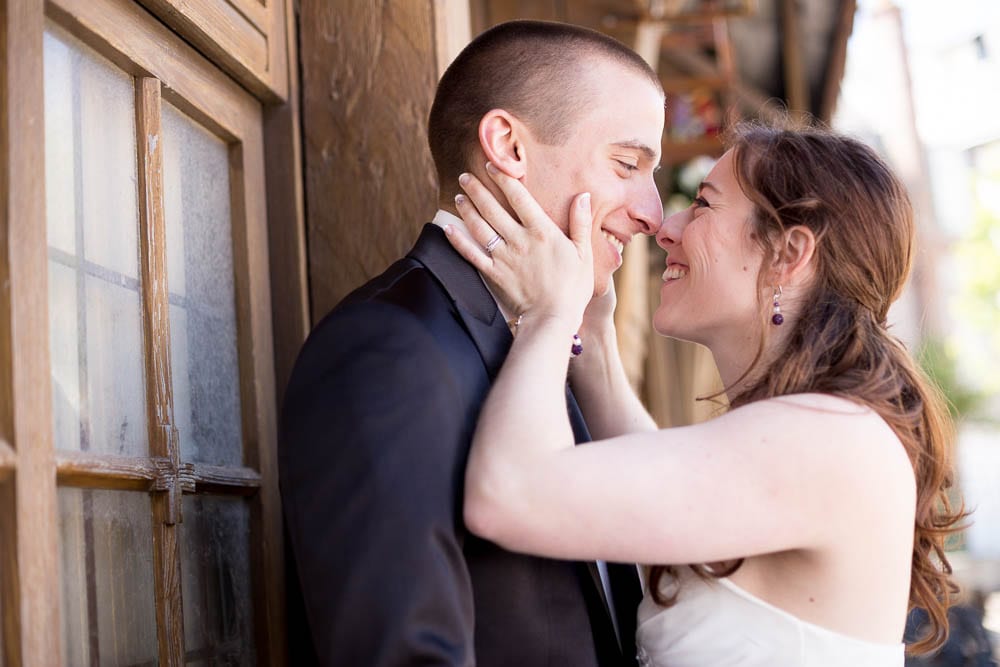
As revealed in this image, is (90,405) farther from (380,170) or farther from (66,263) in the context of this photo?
(380,170)

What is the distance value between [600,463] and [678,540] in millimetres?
161

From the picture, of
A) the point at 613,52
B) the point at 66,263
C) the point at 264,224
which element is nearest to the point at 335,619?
the point at 66,263

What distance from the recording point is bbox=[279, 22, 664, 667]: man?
150cm

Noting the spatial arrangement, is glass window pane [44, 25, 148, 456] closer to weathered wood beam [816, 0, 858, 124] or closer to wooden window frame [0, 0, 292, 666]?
wooden window frame [0, 0, 292, 666]

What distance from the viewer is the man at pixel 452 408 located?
150 cm

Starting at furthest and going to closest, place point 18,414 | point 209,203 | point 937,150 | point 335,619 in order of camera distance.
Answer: point 937,150
point 209,203
point 335,619
point 18,414

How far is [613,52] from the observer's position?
233cm

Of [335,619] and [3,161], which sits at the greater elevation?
[3,161]

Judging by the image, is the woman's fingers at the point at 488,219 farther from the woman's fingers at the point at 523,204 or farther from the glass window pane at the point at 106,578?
the glass window pane at the point at 106,578

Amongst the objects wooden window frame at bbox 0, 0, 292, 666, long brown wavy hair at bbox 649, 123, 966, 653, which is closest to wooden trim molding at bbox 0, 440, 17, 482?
wooden window frame at bbox 0, 0, 292, 666

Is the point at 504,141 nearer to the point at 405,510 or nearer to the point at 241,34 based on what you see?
the point at 241,34

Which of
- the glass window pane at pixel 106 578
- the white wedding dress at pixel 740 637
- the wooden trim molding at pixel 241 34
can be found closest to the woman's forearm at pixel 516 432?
the white wedding dress at pixel 740 637

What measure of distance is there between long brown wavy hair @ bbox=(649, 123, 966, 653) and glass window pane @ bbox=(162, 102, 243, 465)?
861 millimetres

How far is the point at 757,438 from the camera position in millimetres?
1684
